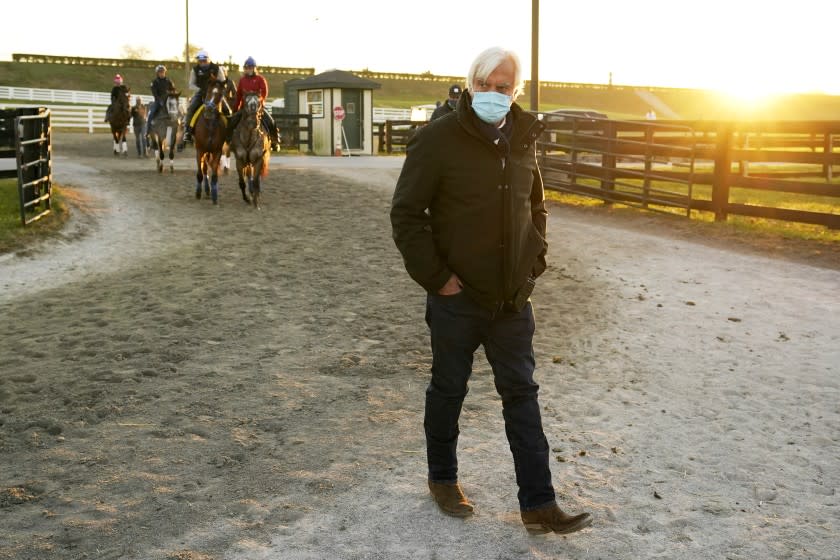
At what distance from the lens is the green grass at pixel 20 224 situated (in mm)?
11495

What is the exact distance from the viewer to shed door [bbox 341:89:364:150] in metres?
33.0

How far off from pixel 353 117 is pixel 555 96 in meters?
72.5

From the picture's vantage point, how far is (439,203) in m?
3.85

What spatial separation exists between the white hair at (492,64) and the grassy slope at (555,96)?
66.1m

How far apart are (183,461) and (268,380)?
1.49 meters

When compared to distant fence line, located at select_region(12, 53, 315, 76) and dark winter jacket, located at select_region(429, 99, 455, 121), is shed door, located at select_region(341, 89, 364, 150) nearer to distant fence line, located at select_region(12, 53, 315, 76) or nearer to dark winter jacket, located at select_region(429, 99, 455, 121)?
dark winter jacket, located at select_region(429, 99, 455, 121)

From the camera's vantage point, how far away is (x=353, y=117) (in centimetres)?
3312

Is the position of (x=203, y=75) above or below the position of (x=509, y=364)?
above

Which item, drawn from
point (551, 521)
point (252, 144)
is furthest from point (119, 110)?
point (551, 521)

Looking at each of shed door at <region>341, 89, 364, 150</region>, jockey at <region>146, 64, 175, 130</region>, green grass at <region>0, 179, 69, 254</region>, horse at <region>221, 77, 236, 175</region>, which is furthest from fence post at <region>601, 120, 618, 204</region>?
shed door at <region>341, 89, 364, 150</region>

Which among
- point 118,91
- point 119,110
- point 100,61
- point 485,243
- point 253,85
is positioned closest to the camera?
point 485,243

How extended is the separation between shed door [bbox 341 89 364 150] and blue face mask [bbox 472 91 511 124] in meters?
29.5

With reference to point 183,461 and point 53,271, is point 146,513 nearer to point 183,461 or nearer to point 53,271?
point 183,461

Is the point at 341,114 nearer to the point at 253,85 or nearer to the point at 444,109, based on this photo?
the point at 253,85
